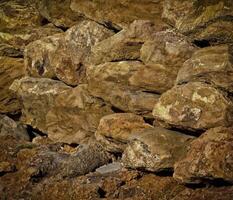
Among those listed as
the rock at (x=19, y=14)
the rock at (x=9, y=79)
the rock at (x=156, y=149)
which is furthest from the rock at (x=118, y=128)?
the rock at (x=19, y=14)

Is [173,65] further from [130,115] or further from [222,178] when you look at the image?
[222,178]

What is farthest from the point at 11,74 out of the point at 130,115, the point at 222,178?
the point at 222,178

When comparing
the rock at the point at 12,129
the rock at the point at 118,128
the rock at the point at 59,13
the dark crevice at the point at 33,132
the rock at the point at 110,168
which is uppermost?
the rock at the point at 59,13

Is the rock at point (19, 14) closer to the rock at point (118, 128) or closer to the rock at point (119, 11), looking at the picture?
the rock at point (119, 11)

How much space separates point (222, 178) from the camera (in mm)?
14398

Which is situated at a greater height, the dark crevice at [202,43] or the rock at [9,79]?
the dark crevice at [202,43]

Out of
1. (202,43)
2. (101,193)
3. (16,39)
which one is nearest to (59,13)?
(16,39)

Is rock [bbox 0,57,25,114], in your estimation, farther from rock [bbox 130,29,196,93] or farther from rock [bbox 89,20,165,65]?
rock [bbox 130,29,196,93]

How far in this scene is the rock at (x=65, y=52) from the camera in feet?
73.1

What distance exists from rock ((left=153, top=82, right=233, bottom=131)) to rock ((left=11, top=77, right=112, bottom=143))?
17.9 ft

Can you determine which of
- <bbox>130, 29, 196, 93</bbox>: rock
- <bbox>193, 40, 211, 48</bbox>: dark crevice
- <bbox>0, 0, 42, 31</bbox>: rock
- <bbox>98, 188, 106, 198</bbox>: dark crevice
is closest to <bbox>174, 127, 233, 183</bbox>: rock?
<bbox>98, 188, 106, 198</bbox>: dark crevice

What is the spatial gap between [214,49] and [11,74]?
49.3ft

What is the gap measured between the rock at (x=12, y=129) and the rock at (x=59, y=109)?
71 centimetres

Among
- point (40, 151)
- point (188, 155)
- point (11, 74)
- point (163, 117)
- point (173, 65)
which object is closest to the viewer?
point (188, 155)
